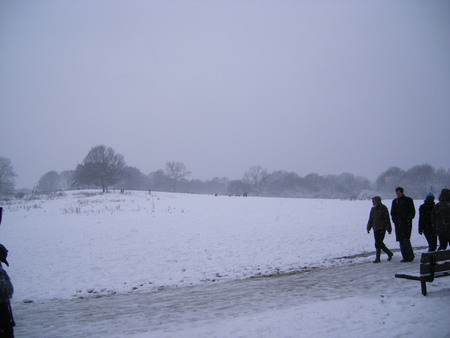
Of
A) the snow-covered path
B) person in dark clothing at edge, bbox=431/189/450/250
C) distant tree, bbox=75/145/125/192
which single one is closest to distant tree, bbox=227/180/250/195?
distant tree, bbox=75/145/125/192

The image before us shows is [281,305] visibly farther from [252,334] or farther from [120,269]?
[120,269]

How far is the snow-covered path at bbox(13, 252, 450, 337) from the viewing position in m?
5.41

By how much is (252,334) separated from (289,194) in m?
122

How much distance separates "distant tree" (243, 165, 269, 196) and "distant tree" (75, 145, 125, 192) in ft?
227

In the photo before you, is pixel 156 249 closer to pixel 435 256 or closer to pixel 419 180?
pixel 435 256

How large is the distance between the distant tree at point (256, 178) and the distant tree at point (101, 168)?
69.2 meters

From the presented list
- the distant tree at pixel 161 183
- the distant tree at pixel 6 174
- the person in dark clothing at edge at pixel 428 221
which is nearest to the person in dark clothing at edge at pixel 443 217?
the person in dark clothing at edge at pixel 428 221

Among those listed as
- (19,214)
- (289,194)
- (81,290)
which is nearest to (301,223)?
(81,290)

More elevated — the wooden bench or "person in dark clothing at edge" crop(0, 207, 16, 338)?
"person in dark clothing at edge" crop(0, 207, 16, 338)

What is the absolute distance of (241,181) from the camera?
130750 millimetres

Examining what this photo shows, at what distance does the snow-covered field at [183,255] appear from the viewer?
625 cm

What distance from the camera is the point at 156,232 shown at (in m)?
17.2

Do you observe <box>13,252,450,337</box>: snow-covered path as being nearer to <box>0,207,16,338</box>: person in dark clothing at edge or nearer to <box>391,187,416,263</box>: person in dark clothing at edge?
<box>391,187,416,263</box>: person in dark clothing at edge

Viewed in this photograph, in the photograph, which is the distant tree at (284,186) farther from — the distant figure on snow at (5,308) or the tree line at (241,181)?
the distant figure on snow at (5,308)
